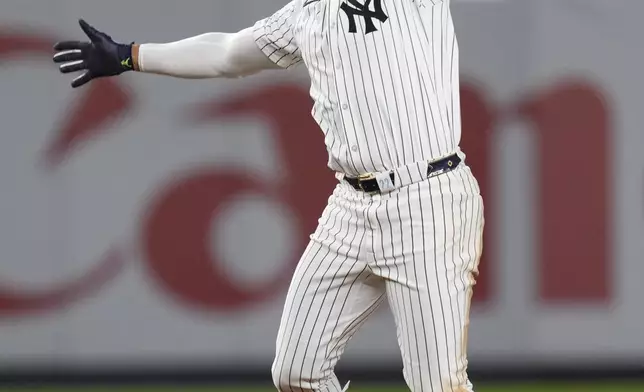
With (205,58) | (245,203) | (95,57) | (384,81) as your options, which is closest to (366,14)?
(384,81)

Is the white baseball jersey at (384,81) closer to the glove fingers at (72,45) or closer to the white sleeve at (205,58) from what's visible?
the white sleeve at (205,58)

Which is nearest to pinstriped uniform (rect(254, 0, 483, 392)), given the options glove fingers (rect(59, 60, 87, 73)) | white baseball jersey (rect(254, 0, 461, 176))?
white baseball jersey (rect(254, 0, 461, 176))

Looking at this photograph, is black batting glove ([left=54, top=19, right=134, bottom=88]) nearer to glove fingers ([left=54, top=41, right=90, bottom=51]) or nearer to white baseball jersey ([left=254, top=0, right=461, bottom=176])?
glove fingers ([left=54, top=41, right=90, bottom=51])

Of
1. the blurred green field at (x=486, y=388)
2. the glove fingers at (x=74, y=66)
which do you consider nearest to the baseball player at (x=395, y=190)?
the glove fingers at (x=74, y=66)

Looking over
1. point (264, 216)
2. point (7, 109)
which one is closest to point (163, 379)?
point (264, 216)

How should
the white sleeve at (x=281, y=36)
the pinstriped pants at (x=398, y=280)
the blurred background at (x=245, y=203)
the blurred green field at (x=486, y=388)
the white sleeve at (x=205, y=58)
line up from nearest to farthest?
1. the pinstriped pants at (x=398, y=280)
2. the white sleeve at (x=281, y=36)
3. the white sleeve at (x=205, y=58)
4. the blurred green field at (x=486, y=388)
5. the blurred background at (x=245, y=203)

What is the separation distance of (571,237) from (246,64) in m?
2.67

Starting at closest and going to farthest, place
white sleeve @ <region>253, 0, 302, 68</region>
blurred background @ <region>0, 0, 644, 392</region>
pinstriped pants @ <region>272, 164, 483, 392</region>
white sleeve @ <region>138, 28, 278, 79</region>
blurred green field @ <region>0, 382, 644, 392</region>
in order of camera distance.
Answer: pinstriped pants @ <region>272, 164, 483, 392</region>, white sleeve @ <region>253, 0, 302, 68</region>, white sleeve @ <region>138, 28, 278, 79</region>, blurred green field @ <region>0, 382, 644, 392</region>, blurred background @ <region>0, 0, 644, 392</region>

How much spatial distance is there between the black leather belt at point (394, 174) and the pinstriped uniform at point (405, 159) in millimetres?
18

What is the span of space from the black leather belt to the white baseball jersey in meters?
0.02

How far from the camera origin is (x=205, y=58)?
400cm

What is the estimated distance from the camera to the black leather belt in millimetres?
3549

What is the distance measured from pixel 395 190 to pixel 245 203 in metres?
2.61

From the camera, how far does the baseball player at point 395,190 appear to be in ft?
11.6
